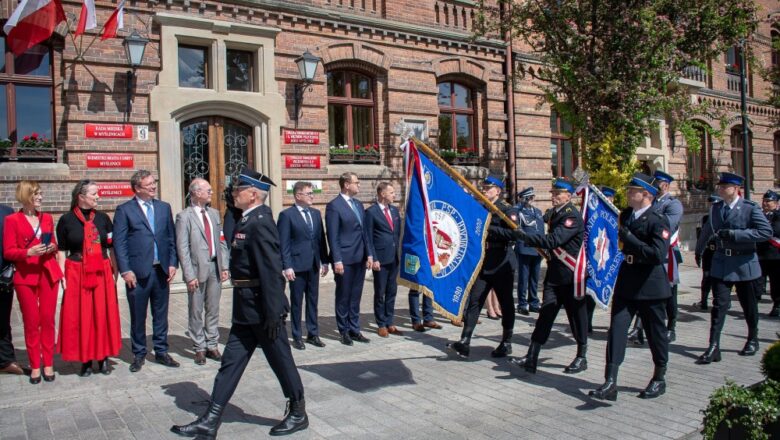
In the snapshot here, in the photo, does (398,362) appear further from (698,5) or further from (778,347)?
(698,5)

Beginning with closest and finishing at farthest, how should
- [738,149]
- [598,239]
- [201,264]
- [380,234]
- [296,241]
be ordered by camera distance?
[598,239] < [201,264] < [296,241] < [380,234] < [738,149]

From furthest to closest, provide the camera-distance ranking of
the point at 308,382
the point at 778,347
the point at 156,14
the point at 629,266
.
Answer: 1. the point at 156,14
2. the point at 308,382
3. the point at 629,266
4. the point at 778,347

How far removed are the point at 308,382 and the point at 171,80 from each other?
789 centimetres

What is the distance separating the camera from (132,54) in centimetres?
1119

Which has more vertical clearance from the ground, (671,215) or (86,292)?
(671,215)

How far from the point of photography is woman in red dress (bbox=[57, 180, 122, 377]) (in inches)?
252

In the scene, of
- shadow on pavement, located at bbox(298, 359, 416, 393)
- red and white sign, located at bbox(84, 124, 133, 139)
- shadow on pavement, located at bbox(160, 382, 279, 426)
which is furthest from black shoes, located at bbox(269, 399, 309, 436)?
red and white sign, located at bbox(84, 124, 133, 139)

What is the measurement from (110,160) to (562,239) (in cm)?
854

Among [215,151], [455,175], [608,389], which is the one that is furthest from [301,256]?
[215,151]

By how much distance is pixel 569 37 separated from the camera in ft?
39.0

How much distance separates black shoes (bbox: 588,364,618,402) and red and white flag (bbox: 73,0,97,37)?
9.68 meters

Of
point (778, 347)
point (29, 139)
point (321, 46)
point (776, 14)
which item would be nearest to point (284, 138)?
point (321, 46)

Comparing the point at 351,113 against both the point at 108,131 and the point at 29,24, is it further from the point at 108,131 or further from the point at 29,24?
the point at 29,24

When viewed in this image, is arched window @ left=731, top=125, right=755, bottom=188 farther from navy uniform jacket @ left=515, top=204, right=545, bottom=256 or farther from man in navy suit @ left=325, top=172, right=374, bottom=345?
man in navy suit @ left=325, top=172, right=374, bottom=345
